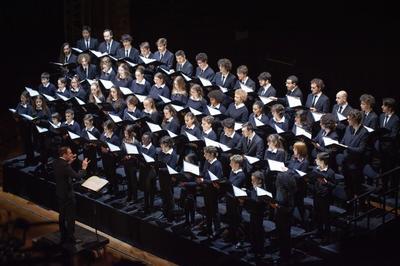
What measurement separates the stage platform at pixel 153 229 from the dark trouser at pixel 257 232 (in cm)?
13

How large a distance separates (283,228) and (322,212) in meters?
0.51

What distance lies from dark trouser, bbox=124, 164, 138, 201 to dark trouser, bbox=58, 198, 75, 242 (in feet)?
3.07

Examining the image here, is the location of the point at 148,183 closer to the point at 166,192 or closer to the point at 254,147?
the point at 166,192

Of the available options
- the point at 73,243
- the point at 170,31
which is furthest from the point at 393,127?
the point at 170,31

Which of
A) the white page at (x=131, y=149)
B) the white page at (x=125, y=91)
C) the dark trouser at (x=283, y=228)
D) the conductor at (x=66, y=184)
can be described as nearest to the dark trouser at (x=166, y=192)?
the white page at (x=131, y=149)

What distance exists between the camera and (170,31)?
14.6 m

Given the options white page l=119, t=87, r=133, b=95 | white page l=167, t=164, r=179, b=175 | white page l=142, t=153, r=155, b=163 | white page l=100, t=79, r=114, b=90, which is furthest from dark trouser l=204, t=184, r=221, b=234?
white page l=100, t=79, r=114, b=90

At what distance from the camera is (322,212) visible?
30.9ft

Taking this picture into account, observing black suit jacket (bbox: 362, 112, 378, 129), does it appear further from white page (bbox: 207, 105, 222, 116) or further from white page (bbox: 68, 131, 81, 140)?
white page (bbox: 68, 131, 81, 140)

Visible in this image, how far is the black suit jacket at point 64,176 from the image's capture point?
9914 millimetres

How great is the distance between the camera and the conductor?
992cm

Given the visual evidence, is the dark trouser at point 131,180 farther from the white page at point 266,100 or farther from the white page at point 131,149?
the white page at point 266,100

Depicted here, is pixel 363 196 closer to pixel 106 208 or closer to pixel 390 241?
pixel 390 241

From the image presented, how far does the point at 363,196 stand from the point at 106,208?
3492 mm
